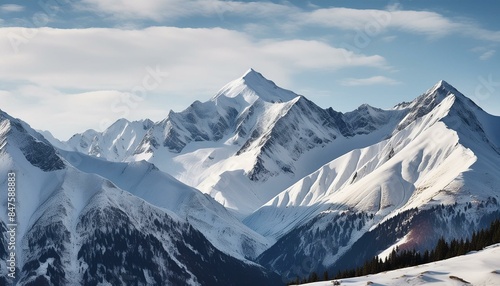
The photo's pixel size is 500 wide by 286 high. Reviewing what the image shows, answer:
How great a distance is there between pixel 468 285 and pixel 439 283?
21.6 ft

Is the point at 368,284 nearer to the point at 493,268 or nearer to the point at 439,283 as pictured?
the point at 439,283

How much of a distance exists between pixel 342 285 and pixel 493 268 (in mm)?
35967

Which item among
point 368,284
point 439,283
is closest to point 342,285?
point 368,284

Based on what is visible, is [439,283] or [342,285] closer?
[439,283]

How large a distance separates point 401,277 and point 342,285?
14.2 m

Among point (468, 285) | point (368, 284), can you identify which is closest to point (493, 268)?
point (468, 285)

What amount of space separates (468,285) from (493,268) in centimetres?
1613

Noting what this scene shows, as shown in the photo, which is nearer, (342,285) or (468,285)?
(468,285)

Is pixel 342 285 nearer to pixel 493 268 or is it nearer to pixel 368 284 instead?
pixel 368 284

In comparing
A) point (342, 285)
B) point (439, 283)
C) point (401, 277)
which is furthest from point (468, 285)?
point (342, 285)

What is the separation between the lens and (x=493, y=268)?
643 ft

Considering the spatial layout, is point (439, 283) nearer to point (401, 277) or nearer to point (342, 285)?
point (401, 277)

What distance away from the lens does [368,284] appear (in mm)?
193375

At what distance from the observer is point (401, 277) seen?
19662 cm
